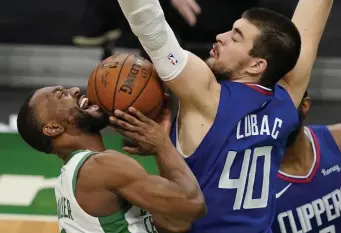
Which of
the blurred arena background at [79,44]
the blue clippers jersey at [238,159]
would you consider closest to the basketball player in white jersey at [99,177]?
the blue clippers jersey at [238,159]

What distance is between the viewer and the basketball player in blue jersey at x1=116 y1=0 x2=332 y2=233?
302 cm

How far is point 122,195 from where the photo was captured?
3031 millimetres

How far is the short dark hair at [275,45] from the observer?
317 centimetres

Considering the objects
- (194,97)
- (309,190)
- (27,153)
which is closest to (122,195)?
(194,97)

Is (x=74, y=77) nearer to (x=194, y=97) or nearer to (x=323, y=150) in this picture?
(x=323, y=150)

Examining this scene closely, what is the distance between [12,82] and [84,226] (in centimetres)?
537

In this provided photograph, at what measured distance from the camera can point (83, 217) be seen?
3.11 metres

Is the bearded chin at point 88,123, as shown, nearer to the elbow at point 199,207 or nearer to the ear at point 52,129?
the ear at point 52,129

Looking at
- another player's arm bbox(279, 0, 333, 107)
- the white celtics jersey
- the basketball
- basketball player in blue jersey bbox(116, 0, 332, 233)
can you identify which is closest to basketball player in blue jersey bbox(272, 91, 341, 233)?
another player's arm bbox(279, 0, 333, 107)

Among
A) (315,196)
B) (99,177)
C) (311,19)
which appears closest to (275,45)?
(311,19)

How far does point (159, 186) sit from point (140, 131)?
215mm

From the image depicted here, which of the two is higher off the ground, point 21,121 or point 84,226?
point 21,121

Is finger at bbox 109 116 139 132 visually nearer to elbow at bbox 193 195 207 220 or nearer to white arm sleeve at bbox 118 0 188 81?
white arm sleeve at bbox 118 0 188 81

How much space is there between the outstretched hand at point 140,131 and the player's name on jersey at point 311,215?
113 cm
